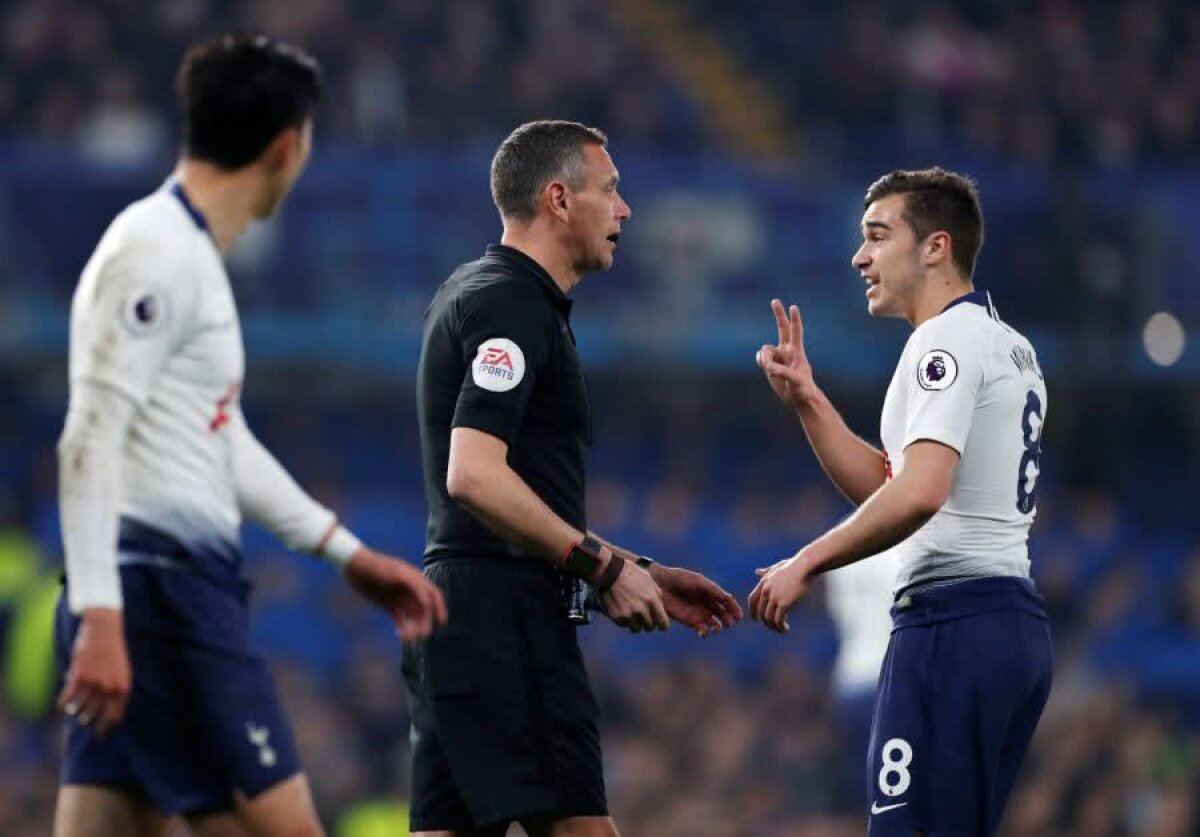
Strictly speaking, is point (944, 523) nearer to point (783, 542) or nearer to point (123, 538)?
point (123, 538)

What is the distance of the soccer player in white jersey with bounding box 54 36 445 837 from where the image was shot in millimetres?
4590

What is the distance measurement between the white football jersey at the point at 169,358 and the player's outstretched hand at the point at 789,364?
221 cm

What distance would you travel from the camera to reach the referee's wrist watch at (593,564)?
5715 millimetres

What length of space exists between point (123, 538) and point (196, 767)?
56 centimetres

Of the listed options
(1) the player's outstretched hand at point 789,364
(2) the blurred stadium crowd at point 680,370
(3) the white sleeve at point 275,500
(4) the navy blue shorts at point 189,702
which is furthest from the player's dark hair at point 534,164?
(2) the blurred stadium crowd at point 680,370

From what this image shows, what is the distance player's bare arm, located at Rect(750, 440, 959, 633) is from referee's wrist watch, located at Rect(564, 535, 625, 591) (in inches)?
17.3

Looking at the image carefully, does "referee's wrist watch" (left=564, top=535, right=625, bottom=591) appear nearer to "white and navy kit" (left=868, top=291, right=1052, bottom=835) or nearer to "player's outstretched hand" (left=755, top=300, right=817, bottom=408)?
"white and navy kit" (left=868, top=291, right=1052, bottom=835)

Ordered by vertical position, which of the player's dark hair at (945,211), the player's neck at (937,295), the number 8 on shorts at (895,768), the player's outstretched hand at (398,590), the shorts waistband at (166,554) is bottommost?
the number 8 on shorts at (895,768)

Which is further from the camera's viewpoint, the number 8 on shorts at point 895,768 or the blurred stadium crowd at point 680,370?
the blurred stadium crowd at point 680,370

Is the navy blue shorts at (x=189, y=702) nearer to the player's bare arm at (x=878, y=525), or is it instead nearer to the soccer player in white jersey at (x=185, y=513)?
the soccer player in white jersey at (x=185, y=513)

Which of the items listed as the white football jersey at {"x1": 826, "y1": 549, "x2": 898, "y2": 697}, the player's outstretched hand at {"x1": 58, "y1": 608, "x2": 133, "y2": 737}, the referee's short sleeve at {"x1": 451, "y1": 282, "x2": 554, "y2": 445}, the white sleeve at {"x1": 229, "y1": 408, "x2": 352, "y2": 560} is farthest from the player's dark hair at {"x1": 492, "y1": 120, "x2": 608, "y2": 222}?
the white football jersey at {"x1": 826, "y1": 549, "x2": 898, "y2": 697}

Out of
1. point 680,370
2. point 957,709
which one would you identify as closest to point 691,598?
point 957,709

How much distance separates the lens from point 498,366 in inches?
227

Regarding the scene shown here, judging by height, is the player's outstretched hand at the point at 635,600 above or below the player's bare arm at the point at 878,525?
below
